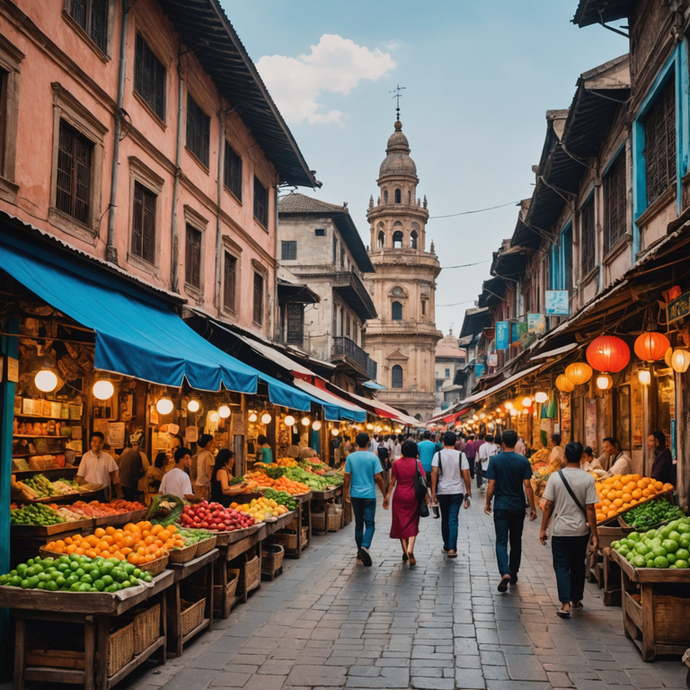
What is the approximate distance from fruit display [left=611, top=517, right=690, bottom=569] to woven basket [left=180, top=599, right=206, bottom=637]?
3896 mm

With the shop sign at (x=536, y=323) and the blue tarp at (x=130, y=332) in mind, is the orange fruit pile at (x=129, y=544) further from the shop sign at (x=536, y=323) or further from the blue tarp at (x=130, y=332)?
the shop sign at (x=536, y=323)

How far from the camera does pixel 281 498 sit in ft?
34.7

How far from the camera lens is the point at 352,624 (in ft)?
23.1

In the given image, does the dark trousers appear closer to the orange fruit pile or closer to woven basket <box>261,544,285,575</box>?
woven basket <box>261,544,285,575</box>

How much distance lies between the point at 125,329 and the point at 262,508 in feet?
10.6

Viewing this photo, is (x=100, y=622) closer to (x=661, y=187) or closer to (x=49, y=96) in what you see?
(x=49, y=96)

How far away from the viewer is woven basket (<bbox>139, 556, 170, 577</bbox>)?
588cm

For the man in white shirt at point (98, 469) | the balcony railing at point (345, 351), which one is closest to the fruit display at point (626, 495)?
the man in white shirt at point (98, 469)

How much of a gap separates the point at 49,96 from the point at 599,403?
11711 millimetres

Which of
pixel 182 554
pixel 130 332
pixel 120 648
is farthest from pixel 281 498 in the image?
pixel 120 648

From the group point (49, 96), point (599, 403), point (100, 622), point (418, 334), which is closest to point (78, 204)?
point (49, 96)

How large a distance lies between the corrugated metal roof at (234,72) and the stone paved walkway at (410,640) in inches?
393

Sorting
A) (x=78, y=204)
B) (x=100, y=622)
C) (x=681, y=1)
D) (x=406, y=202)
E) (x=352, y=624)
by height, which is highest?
(x=406, y=202)

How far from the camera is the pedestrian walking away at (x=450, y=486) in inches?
428
